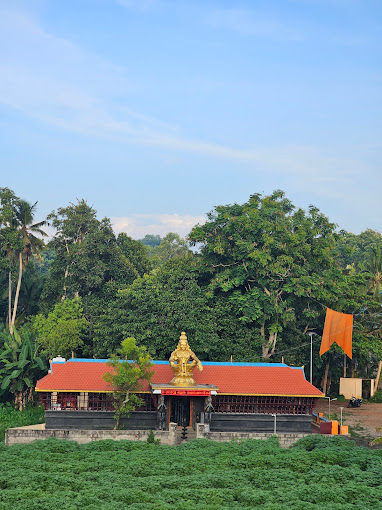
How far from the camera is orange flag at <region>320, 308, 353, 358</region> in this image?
33.1 meters

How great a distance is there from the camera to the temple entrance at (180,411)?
29.0 metres

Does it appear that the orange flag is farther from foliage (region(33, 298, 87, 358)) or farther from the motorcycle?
foliage (region(33, 298, 87, 358))

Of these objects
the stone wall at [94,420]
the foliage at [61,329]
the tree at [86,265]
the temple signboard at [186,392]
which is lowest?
the stone wall at [94,420]

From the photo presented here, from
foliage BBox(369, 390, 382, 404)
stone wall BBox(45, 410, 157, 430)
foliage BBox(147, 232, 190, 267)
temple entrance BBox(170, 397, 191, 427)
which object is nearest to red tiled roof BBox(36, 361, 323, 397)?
temple entrance BBox(170, 397, 191, 427)

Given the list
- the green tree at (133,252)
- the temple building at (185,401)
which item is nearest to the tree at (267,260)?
the green tree at (133,252)

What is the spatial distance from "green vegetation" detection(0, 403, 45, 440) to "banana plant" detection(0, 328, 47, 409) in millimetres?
771

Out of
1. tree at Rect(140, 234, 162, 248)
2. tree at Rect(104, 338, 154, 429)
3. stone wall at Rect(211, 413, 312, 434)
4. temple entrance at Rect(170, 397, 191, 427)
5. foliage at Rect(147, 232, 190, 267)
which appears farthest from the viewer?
tree at Rect(140, 234, 162, 248)

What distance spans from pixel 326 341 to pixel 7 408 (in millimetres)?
17781

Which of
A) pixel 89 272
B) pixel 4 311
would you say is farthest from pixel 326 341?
pixel 4 311

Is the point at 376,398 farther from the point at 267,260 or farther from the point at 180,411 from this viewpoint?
the point at 180,411

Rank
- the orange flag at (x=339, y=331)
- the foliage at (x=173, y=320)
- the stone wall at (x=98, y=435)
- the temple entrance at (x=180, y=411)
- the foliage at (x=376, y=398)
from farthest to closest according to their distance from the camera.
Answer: the foliage at (x=376, y=398) → the foliage at (x=173, y=320) → the orange flag at (x=339, y=331) → the temple entrance at (x=180, y=411) → the stone wall at (x=98, y=435)

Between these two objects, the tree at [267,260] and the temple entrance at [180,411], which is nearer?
the temple entrance at [180,411]

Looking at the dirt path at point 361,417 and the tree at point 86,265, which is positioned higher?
the tree at point 86,265

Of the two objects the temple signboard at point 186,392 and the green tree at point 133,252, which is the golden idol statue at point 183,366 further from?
the green tree at point 133,252
